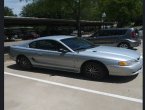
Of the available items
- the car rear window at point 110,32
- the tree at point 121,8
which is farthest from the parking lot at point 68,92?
the tree at point 121,8

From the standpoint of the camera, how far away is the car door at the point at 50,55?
312 inches

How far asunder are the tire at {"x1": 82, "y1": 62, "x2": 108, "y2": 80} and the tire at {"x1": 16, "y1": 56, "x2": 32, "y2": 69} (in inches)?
90.8

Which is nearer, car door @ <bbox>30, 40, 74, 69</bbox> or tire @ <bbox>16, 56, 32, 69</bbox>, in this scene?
car door @ <bbox>30, 40, 74, 69</bbox>

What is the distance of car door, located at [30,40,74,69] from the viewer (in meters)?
7.93

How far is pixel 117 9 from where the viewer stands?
3509 cm

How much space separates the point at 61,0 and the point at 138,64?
1529 cm

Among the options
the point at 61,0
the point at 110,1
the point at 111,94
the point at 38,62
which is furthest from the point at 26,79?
the point at 110,1

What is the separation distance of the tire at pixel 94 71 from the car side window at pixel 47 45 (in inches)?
37.5

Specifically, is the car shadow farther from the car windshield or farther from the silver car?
the car windshield

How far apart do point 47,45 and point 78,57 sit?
4.73ft

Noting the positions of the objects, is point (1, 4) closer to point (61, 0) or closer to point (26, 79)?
point (26, 79)

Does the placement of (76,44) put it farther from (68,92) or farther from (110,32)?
(110,32)

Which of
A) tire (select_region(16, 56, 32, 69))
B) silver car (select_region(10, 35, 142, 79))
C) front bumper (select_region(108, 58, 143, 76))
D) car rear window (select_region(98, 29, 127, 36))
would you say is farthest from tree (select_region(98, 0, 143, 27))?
front bumper (select_region(108, 58, 143, 76))

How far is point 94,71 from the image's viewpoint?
7.47 metres
